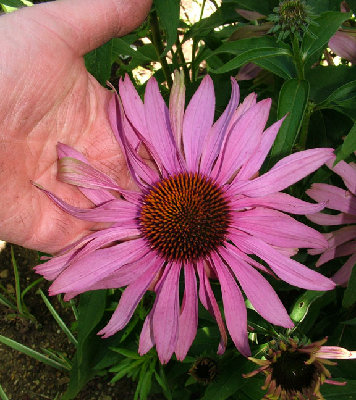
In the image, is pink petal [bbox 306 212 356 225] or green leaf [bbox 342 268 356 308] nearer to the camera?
green leaf [bbox 342 268 356 308]

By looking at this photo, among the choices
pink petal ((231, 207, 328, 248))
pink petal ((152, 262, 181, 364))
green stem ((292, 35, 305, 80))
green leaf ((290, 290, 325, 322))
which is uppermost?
green stem ((292, 35, 305, 80))

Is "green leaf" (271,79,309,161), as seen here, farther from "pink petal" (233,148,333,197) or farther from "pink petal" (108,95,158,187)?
"pink petal" (108,95,158,187)

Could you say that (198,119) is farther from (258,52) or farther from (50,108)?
(50,108)

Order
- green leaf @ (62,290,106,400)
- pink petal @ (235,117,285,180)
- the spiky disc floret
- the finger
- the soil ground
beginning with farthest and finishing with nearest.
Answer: the soil ground
green leaf @ (62,290,106,400)
the finger
pink petal @ (235,117,285,180)
the spiky disc floret

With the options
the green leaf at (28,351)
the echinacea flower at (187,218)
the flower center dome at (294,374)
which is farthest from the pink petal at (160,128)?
the green leaf at (28,351)

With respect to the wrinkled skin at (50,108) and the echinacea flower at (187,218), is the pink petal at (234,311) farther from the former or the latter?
the wrinkled skin at (50,108)

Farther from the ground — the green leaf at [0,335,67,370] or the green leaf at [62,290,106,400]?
the green leaf at [62,290,106,400]

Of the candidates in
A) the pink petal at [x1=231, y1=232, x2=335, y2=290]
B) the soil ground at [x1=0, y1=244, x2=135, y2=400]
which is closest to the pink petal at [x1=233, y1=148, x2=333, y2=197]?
the pink petal at [x1=231, y1=232, x2=335, y2=290]
